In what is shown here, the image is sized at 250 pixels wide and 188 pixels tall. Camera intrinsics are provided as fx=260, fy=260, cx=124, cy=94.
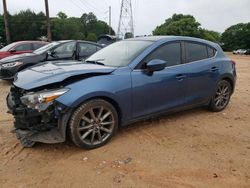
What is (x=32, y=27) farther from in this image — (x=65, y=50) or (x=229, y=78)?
(x=229, y=78)

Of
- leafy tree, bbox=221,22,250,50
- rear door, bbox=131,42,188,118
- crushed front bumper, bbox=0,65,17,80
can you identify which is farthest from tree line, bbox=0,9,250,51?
rear door, bbox=131,42,188,118

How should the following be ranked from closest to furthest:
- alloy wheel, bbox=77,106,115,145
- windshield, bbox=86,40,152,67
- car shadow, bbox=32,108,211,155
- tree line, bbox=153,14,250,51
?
alloy wheel, bbox=77,106,115,145 < car shadow, bbox=32,108,211,155 < windshield, bbox=86,40,152,67 < tree line, bbox=153,14,250,51

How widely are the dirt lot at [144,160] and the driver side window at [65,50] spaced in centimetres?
428

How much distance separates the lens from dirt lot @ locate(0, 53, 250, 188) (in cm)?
295

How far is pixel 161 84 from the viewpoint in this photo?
13.6 feet

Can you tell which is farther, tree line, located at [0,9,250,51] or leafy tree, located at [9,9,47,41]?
tree line, located at [0,9,250,51]

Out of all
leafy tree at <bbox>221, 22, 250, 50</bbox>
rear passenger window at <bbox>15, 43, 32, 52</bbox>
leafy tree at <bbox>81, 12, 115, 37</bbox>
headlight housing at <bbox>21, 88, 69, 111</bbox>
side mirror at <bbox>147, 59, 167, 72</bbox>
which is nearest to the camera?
headlight housing at <bbox>21, 88, 69, 111</bbox>

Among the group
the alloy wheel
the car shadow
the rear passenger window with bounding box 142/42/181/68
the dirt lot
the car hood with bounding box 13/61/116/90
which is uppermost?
the rear passenger window with bounding box 142/42/181/68

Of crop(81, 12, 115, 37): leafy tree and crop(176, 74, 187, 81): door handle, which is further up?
crop(81, 12, 115, 37): leafy tree

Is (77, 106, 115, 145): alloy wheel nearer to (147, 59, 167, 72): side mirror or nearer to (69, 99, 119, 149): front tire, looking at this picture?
(69, 99, 119, 149): front tire

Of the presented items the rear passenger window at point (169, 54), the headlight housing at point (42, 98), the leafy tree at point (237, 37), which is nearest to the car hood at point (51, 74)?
the headlight housing at point (42, 98)

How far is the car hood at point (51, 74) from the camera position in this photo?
3.40 metres

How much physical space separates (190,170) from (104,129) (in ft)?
4.25

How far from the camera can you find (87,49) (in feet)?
29.7
